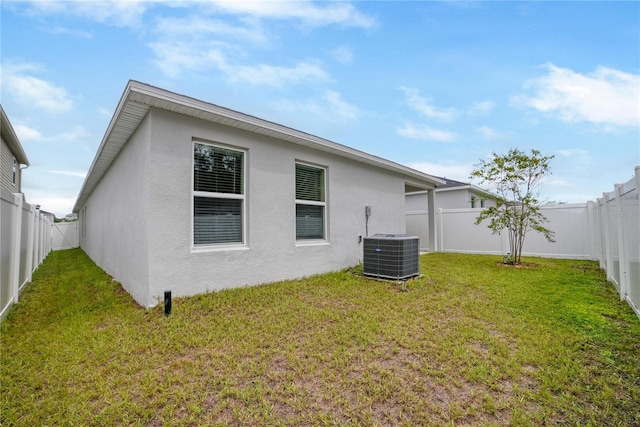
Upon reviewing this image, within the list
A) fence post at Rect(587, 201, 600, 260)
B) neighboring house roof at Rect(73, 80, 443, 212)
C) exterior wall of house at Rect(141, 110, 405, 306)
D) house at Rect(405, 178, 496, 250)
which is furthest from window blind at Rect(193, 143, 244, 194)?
fence post at Rect(587, 201, 600, 260)

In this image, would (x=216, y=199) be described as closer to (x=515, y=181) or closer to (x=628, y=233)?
(x=628, y=233)

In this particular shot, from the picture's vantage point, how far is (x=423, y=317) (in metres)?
4.02

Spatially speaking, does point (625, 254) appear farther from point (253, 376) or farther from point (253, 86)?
point (253, 86)

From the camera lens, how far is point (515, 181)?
27.6 feet

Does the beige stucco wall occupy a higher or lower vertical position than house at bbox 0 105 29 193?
lower

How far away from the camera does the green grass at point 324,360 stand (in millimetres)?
2109

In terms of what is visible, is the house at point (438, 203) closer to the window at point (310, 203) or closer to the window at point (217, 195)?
the window at point (310, 203)

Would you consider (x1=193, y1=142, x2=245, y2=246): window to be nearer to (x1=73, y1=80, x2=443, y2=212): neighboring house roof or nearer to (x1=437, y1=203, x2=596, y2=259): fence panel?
(x1=73, y1=80, x2=443, y2=212): neighboring house roof

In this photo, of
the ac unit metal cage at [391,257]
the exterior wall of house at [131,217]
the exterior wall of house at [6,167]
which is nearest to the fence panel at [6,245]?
the exterior wall of house at [131,217]

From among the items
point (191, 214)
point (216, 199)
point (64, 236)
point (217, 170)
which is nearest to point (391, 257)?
point (216, 199)

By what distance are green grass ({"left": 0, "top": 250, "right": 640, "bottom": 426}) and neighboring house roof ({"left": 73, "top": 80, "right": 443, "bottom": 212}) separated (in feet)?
9.76

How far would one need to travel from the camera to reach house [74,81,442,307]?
14.5ft

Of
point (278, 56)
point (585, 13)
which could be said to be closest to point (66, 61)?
point (278, 56)

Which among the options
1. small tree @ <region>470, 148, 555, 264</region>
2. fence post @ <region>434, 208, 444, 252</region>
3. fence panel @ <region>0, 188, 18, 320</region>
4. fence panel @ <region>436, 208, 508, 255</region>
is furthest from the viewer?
fence post @ <region>434, 208, 444, 252</region>
